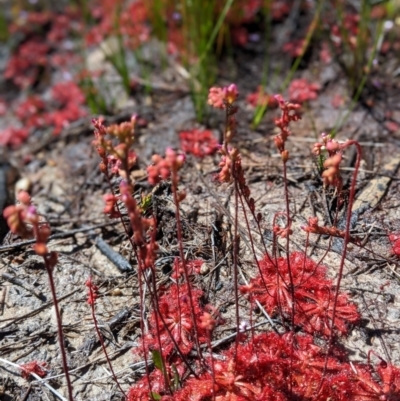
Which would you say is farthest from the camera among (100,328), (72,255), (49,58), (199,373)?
(49,58)

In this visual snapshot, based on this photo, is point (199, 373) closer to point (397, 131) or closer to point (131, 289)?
point (131, 289)

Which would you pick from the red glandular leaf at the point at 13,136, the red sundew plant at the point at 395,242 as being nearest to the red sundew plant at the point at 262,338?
the red sundew plant at the point at 395,242

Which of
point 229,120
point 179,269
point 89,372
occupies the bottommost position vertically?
point 89,372

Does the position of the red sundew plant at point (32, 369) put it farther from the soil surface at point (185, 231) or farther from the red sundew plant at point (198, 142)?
the red sundew plant at point (198, 142)

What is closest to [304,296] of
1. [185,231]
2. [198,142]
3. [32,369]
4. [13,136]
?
[185,231]

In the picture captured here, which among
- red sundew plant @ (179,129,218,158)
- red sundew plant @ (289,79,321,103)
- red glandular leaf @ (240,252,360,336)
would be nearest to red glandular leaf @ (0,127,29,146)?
red sundew plant @ (179,129,218,158)

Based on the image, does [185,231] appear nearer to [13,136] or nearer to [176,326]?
[176,326]

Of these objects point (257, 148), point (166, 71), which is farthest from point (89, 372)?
point (166, 71)
